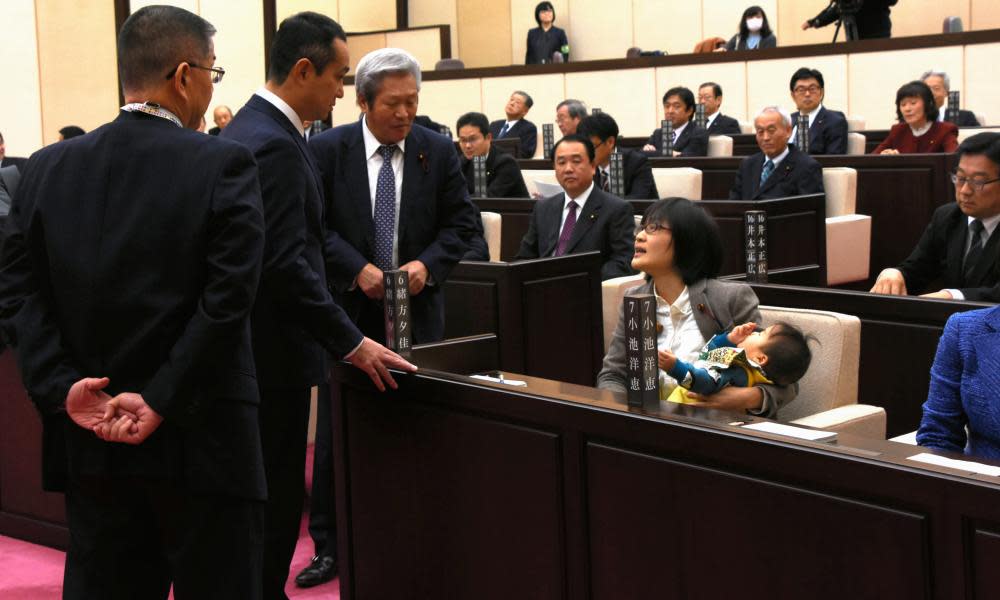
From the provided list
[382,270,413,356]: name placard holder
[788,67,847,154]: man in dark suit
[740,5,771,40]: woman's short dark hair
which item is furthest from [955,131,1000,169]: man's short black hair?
[740,5,771,40]: woman's short dark hair

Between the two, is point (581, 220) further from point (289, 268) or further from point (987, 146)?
point (289, 268)

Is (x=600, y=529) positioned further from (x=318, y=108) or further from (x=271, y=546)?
(x=318, y=108)

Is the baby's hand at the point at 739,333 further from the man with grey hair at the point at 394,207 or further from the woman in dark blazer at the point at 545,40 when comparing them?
the woman in dark blazer at the point at 545,40

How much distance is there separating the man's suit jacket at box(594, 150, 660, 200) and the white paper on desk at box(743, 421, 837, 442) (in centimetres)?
405

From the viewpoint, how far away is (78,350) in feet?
6.49

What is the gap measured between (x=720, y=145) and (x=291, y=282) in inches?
251

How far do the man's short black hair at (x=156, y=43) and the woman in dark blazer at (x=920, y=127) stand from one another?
19.0 feet

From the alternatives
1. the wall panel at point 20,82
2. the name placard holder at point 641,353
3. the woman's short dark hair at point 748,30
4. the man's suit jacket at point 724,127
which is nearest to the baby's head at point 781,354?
the name placard holder at point 641,353

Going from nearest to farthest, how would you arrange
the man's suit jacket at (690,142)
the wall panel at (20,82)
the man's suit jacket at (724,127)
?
the man's suit jacket at (690,142) → the man's suit jacket at (724,127) → the wall panel at (20,82)

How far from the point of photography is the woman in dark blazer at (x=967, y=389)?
206 cm

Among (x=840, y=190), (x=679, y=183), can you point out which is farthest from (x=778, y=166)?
(x=679, y=183)

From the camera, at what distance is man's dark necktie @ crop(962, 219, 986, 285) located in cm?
394

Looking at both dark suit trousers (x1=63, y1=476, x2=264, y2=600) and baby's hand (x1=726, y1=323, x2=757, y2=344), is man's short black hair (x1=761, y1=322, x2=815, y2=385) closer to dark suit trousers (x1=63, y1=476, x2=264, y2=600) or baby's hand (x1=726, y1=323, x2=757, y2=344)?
baby's hand (x1=726, y1=323, x2=757, y2=344)

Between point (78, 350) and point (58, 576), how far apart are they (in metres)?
1.60
